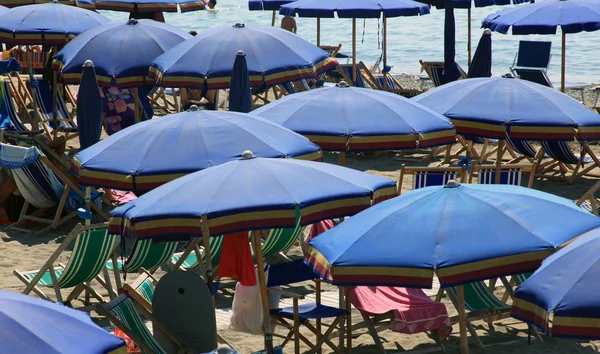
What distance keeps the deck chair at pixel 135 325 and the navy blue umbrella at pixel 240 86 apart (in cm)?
396

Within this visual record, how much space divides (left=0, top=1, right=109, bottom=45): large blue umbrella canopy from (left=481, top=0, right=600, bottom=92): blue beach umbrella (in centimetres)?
544

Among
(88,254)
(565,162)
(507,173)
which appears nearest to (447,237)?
(88,254)

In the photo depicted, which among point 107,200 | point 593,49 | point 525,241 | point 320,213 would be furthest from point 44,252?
point 593,49

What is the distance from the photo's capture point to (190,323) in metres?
6.30

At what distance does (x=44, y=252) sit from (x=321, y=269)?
438cm

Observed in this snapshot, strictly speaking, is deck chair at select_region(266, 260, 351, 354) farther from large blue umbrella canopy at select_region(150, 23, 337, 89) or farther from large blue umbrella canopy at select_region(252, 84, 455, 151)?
large blue umbrella canopy at select_region(150, 23, 337, 89)

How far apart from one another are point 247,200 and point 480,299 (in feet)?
5.91

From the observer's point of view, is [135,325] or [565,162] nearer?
[135,325]

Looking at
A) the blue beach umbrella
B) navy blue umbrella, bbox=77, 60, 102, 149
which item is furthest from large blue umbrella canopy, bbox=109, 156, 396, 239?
the blue beach umbrella

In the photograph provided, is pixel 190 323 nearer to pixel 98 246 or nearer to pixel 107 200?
pixel 98 246

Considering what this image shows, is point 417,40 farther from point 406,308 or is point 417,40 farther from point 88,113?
point 406,308

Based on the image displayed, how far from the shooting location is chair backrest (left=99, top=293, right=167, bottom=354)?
245 inches

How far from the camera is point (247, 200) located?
595 centimetres

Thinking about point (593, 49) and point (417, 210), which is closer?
point (417, 210)
